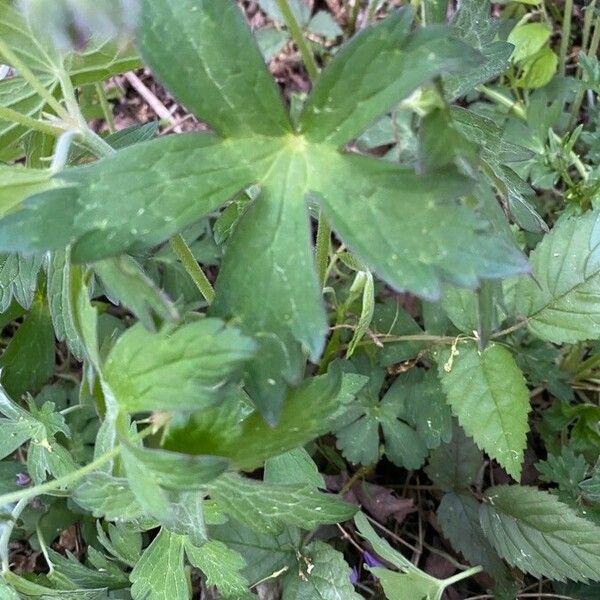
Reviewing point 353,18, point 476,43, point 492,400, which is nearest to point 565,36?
point 353,18

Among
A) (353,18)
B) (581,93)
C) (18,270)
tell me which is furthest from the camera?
(353,18)

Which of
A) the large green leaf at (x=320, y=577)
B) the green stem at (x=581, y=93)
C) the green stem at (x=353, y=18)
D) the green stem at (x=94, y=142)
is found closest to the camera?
the green stem at (x=94, y=142)

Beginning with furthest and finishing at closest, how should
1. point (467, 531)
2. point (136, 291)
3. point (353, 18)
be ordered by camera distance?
point (353, 18)
point (467, 531)
point (136, 291)

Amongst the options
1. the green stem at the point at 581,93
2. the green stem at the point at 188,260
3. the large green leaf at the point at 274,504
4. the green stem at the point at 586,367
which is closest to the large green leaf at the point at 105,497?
the large green leaf at the point at 274,504

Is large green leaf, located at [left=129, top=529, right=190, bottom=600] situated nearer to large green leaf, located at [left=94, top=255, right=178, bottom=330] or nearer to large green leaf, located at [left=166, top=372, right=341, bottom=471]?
large green leaf, located at [left=166, top=372, right=341, bottom=471]

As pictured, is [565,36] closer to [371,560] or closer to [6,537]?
[371,560]

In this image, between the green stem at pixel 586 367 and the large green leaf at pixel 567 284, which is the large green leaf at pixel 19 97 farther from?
the green stem at pixel 586 367

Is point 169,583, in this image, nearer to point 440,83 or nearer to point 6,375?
point 6,375

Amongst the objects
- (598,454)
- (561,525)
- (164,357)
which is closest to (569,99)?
(598,454)
